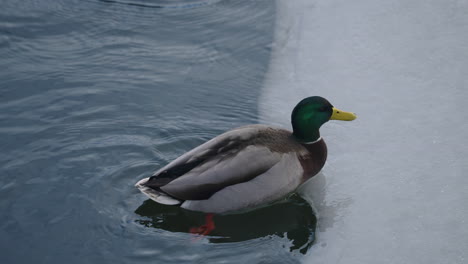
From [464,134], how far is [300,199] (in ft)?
4.02

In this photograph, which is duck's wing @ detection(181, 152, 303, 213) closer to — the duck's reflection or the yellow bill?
the duck's reflection

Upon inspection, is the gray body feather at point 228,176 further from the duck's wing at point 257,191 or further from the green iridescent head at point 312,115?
the green iridescent head at point 312,115

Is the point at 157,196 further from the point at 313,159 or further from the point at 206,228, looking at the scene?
the point at 313,159

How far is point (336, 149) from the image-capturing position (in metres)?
4.65

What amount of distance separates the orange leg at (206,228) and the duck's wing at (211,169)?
0.16 metres

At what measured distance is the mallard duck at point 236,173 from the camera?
4027 millimetres

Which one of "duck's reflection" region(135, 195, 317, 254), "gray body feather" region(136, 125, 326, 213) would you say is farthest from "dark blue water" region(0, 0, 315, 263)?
"gray body feather" region(136, 125, 326, 213)

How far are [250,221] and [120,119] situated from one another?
4.70 feet

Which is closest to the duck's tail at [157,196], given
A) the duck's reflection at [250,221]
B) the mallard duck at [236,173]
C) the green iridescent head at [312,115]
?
the mallard duck at [236,173]

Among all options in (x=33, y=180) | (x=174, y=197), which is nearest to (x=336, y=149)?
(x=174, y=197)

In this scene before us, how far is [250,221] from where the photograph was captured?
414 cm

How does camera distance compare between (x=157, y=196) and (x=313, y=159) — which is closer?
(x=157, y=196)

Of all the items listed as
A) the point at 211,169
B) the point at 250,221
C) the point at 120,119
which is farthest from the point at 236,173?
the point at 120,119

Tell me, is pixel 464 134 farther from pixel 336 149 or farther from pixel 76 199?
pixel 76 199
